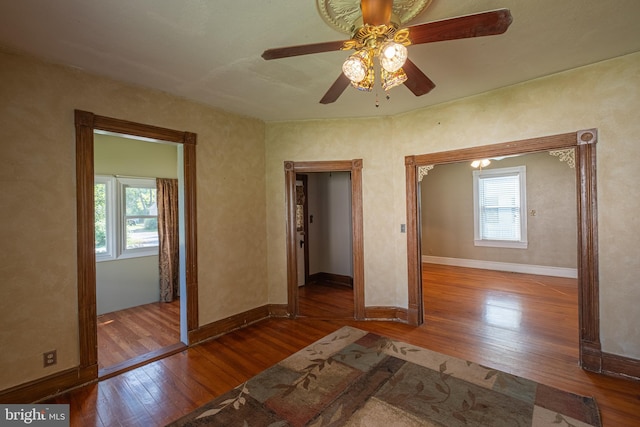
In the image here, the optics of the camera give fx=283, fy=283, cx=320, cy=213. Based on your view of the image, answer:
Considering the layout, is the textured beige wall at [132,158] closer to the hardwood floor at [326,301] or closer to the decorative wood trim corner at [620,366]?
the hardwood floor at [326,301]

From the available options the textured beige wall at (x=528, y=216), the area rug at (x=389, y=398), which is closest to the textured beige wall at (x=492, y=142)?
the area rug at (x=389, y=398)

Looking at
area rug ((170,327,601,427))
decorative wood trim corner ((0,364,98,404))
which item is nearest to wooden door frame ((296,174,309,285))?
area rug ((170,327,601,427))

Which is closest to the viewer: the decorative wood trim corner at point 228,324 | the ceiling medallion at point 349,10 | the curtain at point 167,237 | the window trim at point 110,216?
the ceiling medallion at point 349,10

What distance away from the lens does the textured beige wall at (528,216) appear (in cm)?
552

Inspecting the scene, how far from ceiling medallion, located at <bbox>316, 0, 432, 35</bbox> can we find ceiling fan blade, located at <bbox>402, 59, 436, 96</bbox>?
240 mm

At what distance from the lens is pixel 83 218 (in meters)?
2.44

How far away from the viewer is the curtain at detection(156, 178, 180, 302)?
4.55 meters

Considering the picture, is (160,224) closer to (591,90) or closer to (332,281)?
(332,281)

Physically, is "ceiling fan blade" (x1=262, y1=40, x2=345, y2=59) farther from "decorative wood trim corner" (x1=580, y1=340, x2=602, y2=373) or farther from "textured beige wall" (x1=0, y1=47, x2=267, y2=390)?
"decorative wood trim corner" (x1=580, y1=340, x2=602, y2=373)

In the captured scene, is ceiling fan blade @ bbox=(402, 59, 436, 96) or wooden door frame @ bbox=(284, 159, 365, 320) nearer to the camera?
ceiling fan blade @ bbox=(402, 59, 436, 96)

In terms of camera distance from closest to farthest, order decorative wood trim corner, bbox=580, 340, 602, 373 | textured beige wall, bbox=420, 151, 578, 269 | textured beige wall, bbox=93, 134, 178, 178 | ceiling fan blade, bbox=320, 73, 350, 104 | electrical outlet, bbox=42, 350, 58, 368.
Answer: ceiling fan blade, bbox=320, 73, 350, 104, electrical outlet, bbox=42, 350, 58, 368, decorative wood trim corner, bbox=580, 340, 602, 373, textured beige wall, bbox=93, 134, 178, 178, textured beige wall, bbox=420, 151, 578, 269

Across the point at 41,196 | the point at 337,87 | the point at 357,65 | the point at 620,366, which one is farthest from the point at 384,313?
the point at 41,196

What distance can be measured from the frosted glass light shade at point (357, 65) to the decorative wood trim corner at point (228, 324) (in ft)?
9.99

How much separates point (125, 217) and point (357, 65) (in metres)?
4.42
